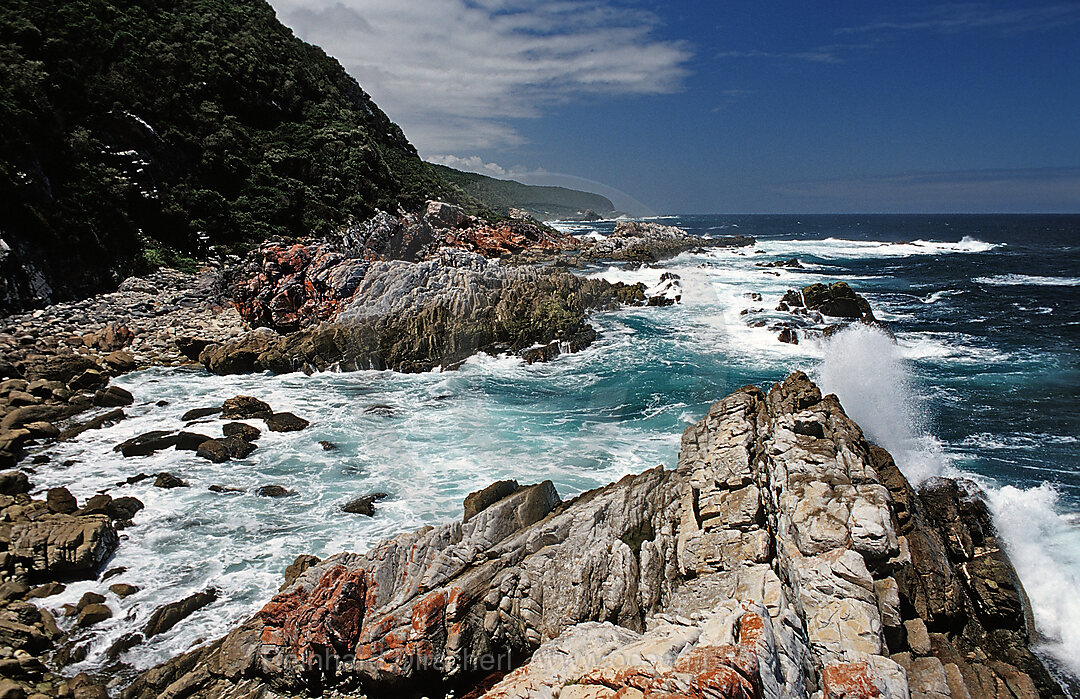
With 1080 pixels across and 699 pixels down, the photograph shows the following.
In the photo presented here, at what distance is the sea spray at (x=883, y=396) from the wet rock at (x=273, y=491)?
13.9 meters

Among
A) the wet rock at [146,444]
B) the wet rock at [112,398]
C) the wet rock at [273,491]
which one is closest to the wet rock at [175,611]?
the wet rock at [273,491]

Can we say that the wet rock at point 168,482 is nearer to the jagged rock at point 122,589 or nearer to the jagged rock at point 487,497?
the jagged rock at point 122,589

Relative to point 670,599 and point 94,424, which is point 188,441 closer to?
point 94,424

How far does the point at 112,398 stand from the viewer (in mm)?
15727

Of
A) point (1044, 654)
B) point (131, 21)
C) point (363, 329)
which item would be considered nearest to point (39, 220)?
point (363, 329)

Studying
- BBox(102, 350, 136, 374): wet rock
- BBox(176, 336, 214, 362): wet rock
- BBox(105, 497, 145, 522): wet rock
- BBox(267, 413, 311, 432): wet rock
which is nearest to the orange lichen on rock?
BBox(105, 497, 145, 522): wet rock

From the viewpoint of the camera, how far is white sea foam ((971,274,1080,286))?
41.6 meters

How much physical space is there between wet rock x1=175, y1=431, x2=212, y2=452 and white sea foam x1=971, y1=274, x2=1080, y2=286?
52.5 m

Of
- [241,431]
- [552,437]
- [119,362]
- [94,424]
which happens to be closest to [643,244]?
[552,437]

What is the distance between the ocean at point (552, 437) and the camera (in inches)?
371

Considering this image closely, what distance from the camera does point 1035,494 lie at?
11250 mm

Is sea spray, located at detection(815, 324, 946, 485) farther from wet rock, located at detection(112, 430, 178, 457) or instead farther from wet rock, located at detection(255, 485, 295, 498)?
wet rock, located at detection(112, 430, 178, 457)

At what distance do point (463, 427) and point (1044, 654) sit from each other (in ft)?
41.5

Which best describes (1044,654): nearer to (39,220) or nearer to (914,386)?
(914,386)
